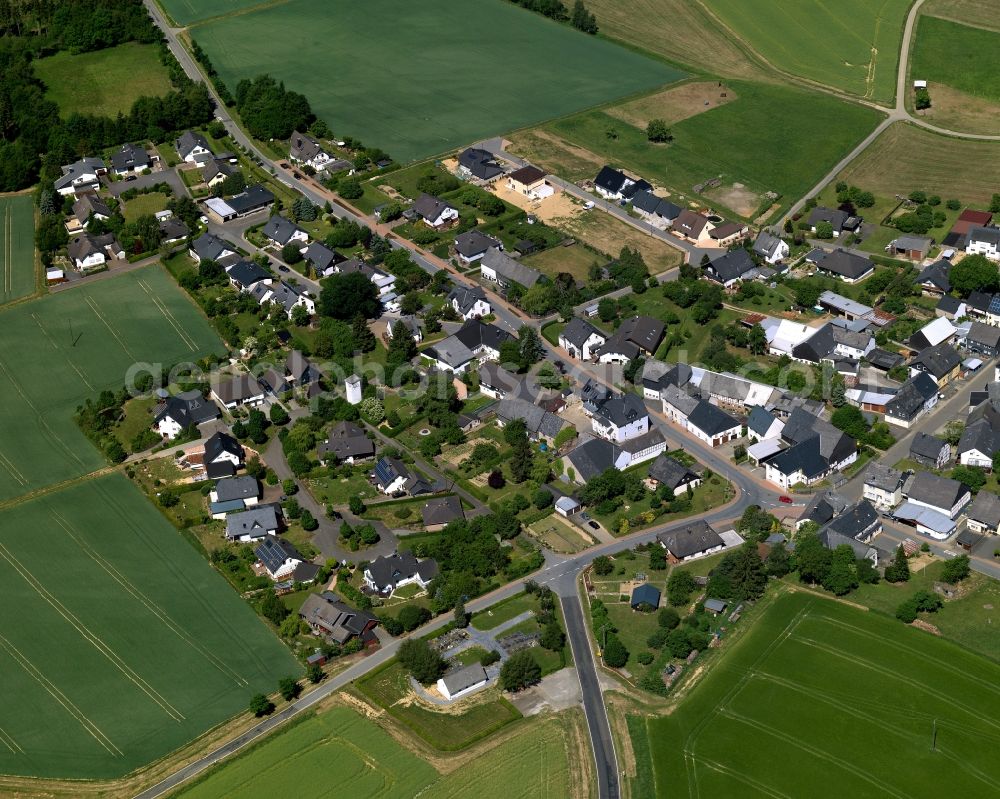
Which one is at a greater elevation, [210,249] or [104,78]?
[104,78]

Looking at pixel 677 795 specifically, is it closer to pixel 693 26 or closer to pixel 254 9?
pixel 693 26

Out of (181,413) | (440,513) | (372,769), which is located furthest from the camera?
(181,413)

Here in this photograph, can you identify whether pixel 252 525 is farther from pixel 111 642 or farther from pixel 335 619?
pixel 111 642

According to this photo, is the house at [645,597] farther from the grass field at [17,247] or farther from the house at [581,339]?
the grass field at [17,247]

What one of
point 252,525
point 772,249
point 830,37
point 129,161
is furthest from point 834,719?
point 830,37

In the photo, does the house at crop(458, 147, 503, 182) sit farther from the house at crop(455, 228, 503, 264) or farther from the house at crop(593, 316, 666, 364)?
the house at crop(593, 316, 666, 364)

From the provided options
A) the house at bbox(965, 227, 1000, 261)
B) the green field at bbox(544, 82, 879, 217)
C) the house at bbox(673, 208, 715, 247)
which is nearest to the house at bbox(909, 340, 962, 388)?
the house at bbox(965, 227, 1000, 261)
